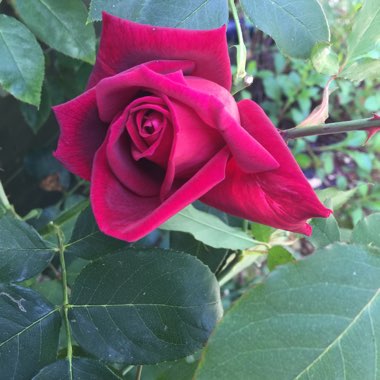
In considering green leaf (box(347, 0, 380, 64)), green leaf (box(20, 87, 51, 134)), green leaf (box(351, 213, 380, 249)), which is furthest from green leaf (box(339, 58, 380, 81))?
green leaf (box(20, 87, 51, 134))

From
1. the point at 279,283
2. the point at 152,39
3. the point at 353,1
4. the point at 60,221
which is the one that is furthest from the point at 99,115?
the point at 353,1

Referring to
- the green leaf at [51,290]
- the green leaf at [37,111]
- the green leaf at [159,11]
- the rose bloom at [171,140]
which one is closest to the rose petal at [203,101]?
the rose bloom at [171,140]

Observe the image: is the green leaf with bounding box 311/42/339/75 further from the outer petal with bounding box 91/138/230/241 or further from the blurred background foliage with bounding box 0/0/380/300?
the blurred background foliage with bounding box 0/0/380/300

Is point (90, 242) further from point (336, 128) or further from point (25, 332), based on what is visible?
point (336, 128)

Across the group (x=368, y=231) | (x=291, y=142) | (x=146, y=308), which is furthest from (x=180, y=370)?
(x=291, y=142)

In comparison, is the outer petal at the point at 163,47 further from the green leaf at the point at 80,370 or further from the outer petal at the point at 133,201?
the green leaf at the point at 80,370
